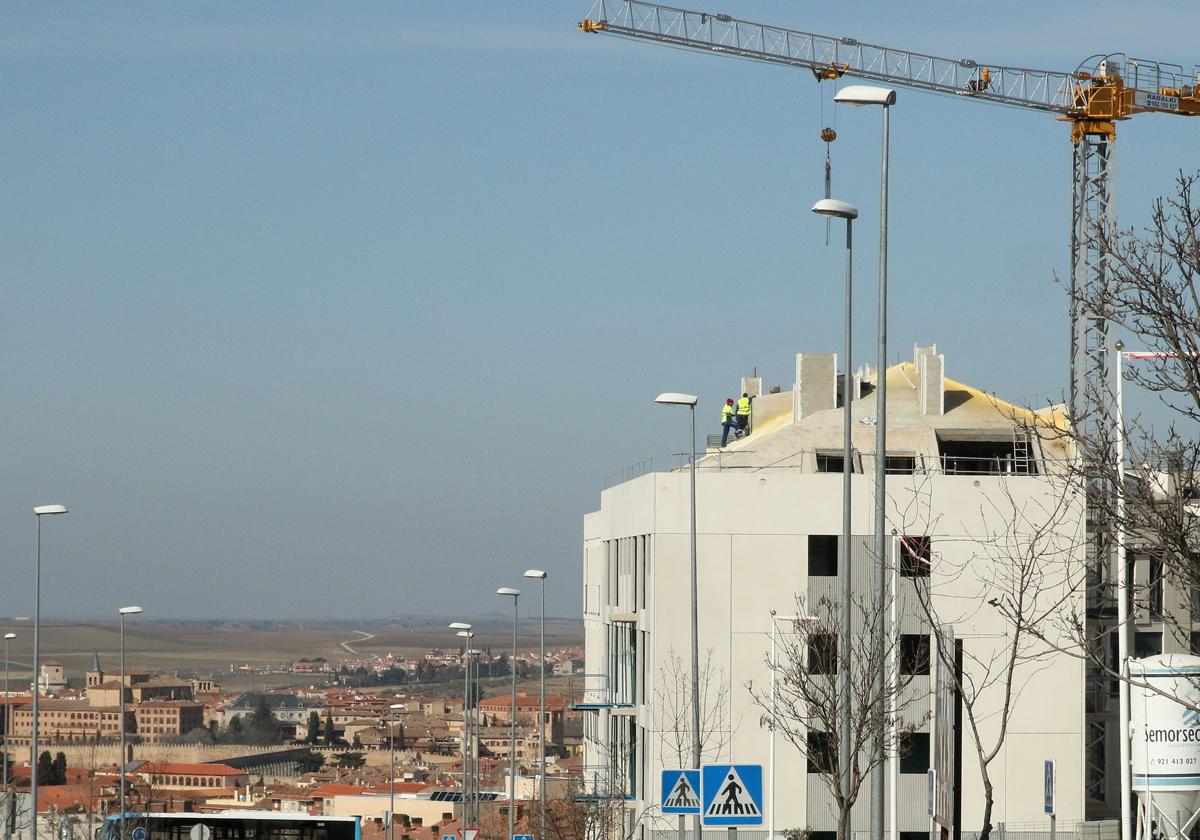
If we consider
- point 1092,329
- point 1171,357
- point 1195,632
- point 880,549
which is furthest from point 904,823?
point 1171,357

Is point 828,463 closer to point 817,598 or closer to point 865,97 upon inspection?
point 817,598

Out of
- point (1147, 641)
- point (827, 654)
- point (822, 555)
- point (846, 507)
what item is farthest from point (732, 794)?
point (1147, 641)

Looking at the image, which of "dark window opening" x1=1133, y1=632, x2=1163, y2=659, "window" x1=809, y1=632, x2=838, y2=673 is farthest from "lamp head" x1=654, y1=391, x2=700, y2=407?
"dark window opening" x1=1133, y1=632, x2=1163, y2=659

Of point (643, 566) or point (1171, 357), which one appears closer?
point (1171, 357)

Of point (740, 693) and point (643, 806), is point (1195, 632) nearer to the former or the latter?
point (740, 693)

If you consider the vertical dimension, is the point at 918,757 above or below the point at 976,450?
below

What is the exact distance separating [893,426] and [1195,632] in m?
12.3

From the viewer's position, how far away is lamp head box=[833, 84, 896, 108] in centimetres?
2175

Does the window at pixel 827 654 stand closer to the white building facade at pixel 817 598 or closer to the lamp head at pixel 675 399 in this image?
the lamp head at pixel 675 399

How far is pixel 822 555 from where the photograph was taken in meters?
51.4

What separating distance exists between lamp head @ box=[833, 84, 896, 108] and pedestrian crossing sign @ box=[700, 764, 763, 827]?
755 cm

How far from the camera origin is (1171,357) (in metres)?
14.5

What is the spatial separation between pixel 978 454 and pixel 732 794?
130ft

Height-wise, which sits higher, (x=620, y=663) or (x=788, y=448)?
(x=788, y=448)
